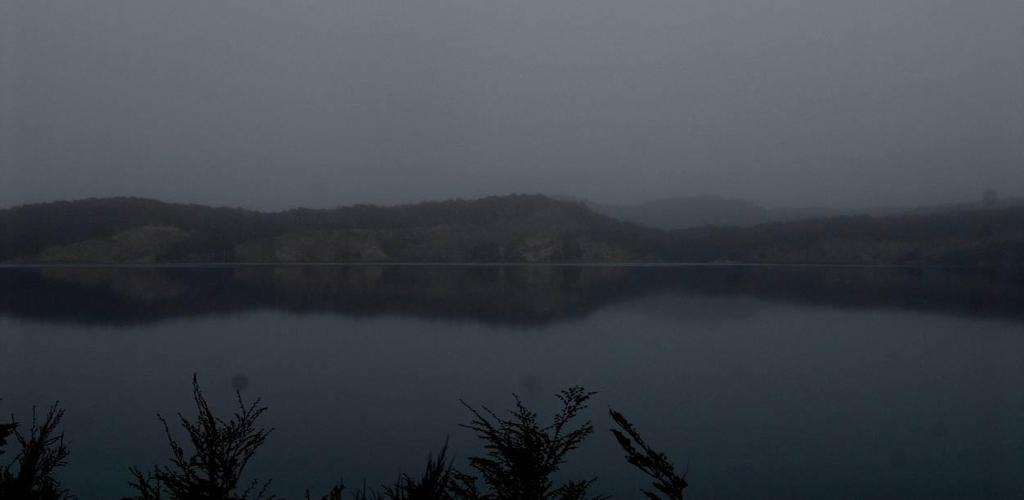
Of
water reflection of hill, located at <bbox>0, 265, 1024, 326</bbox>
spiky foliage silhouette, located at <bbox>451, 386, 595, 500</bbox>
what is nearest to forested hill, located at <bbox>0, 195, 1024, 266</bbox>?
water reflection of hill, located at <bbox>0, 265, 1024, 326</bbox>

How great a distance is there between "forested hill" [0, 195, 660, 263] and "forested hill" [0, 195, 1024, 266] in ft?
0.19

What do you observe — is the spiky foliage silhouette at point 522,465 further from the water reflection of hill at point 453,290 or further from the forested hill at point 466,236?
the forested hill at point 466,236

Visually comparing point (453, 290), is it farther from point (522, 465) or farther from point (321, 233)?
point (522, 465)

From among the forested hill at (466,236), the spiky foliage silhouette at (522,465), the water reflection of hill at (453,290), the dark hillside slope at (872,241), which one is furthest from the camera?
the forested hill at (466,236)

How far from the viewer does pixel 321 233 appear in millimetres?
36812

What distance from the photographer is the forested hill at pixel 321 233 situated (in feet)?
110

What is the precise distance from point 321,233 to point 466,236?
7.62m

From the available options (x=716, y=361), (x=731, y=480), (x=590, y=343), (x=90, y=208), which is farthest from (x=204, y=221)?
(x=731, y=480)

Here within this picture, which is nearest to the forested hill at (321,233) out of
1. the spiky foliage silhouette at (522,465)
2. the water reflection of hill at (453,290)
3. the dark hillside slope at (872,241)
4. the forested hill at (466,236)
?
the forested hill at (466,236)

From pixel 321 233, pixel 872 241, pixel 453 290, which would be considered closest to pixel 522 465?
pixel 453 290

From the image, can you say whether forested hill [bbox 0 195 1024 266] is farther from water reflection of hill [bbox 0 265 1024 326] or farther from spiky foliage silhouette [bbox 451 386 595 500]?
spiky foliage silhouette [bbox 451 386 595 500]

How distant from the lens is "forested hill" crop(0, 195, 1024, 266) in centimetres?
3319

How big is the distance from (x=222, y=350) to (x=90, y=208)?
28748 mm

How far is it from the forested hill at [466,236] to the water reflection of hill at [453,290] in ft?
14.1
